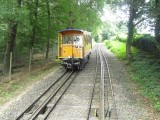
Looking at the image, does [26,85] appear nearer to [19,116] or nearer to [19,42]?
[19,116]

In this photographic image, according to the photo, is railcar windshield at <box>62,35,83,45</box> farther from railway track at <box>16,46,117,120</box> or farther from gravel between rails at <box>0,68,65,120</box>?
railway track at <box>16,46,117,120</box>

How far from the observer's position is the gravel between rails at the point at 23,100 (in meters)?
12.4

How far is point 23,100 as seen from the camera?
14.7 metres

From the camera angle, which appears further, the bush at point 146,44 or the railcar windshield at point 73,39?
the bush at point 146,44

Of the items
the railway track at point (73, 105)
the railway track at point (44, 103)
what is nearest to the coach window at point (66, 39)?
the railway track at point (44, 103)

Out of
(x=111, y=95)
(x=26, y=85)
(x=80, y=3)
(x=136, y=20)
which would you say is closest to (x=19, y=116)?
(x=111, y=95)

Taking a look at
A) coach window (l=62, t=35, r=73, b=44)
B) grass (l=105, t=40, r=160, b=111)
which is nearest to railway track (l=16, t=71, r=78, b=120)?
grass (l=105, t=40, r=160, b=111)

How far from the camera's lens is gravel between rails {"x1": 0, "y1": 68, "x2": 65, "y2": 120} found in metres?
12.4

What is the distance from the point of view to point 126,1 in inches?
1076

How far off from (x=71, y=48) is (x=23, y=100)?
9829 mm

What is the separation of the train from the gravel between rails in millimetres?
3760

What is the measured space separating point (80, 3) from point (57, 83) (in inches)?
818

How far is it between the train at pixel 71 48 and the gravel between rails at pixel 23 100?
12.3ft

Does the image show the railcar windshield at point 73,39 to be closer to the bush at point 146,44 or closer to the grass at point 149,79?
the grass at point 149,79
